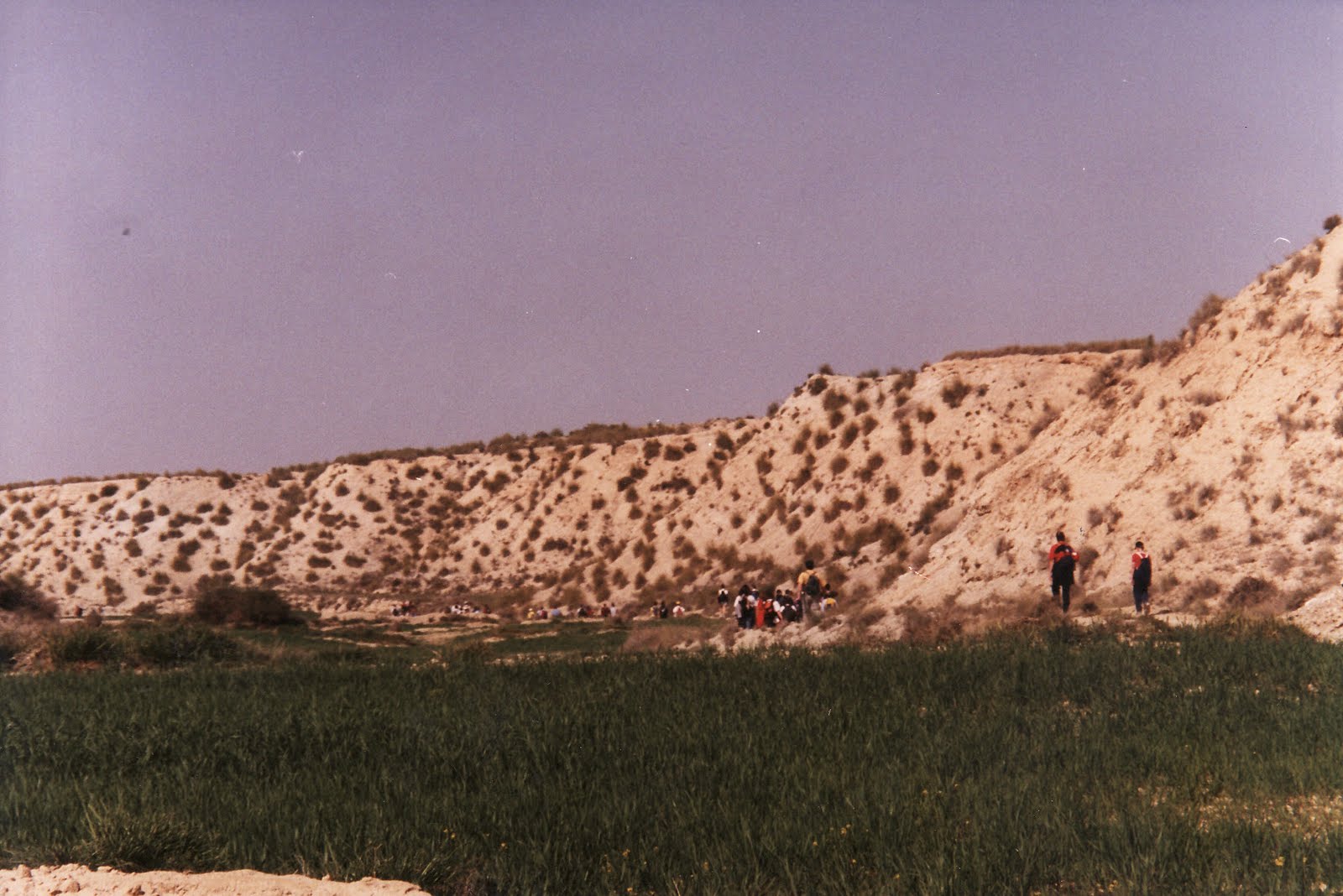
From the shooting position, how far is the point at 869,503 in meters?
43.9

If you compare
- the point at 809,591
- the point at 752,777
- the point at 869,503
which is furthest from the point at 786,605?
the point at 752,777

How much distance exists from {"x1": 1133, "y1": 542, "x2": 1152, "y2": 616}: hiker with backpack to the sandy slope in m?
19.5

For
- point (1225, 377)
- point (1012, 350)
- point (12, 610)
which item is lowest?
point (12, 610)

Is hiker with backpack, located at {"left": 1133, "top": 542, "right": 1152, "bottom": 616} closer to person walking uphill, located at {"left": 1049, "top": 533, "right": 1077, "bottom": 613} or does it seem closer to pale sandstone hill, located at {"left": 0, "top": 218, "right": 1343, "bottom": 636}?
pale sandstone hill, located at {"left": 0, "top": 218, "right": 1343, "bottom": 636}

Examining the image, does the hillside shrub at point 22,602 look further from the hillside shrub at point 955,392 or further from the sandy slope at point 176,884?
the sandy slope at point 176,884

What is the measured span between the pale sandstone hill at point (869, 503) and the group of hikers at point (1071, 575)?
0.62m

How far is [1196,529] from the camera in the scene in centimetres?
2581

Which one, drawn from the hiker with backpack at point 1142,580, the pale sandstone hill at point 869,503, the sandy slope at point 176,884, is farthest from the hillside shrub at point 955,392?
the sandy slope at point 176,884

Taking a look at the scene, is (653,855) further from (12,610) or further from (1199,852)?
(12,610)

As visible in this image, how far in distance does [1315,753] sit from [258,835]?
26.0ft

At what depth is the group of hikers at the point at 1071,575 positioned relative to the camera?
22.8m

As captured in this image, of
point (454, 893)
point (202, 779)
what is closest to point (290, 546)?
point (202, 779)

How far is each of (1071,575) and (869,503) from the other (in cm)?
1903

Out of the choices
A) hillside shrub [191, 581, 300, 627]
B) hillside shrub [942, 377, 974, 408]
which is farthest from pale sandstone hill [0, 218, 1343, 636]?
hillside shrub [191, 581, 300, 627]
